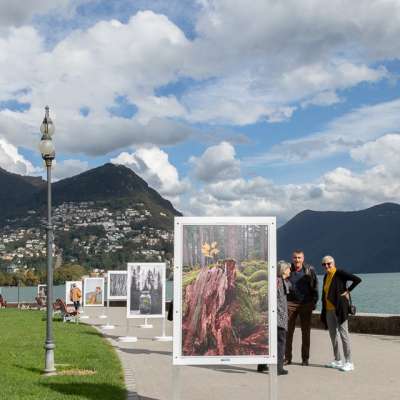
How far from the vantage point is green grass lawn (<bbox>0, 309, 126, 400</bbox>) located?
9.32 m

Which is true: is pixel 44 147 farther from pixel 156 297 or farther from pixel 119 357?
pixel 156 297

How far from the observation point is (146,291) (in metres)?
20.9

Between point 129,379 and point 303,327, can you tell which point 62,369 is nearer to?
point 129,379

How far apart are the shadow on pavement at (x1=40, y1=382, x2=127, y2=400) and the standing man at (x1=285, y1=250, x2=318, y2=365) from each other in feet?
13.3

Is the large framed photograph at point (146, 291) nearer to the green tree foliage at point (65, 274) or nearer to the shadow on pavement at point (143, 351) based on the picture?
the shadow on pavement at point (143, 351)

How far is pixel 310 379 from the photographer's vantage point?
435 inches

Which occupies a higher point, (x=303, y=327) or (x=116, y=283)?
(x=116, y=283)

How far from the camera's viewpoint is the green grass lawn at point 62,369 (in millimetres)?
9320

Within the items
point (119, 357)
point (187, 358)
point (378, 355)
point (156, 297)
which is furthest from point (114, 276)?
point (187, 358)

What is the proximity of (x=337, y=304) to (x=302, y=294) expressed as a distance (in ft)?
2.79

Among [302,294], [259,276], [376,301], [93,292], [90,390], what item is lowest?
[376,301]

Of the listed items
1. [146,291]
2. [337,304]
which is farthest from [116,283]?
[337,304]

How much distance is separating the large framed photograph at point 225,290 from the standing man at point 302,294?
14.7 ft

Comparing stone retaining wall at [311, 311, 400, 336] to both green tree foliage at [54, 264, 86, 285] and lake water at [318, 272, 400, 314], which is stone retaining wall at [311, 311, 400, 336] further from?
green tree foliage at [54, 264, 86, 285]
